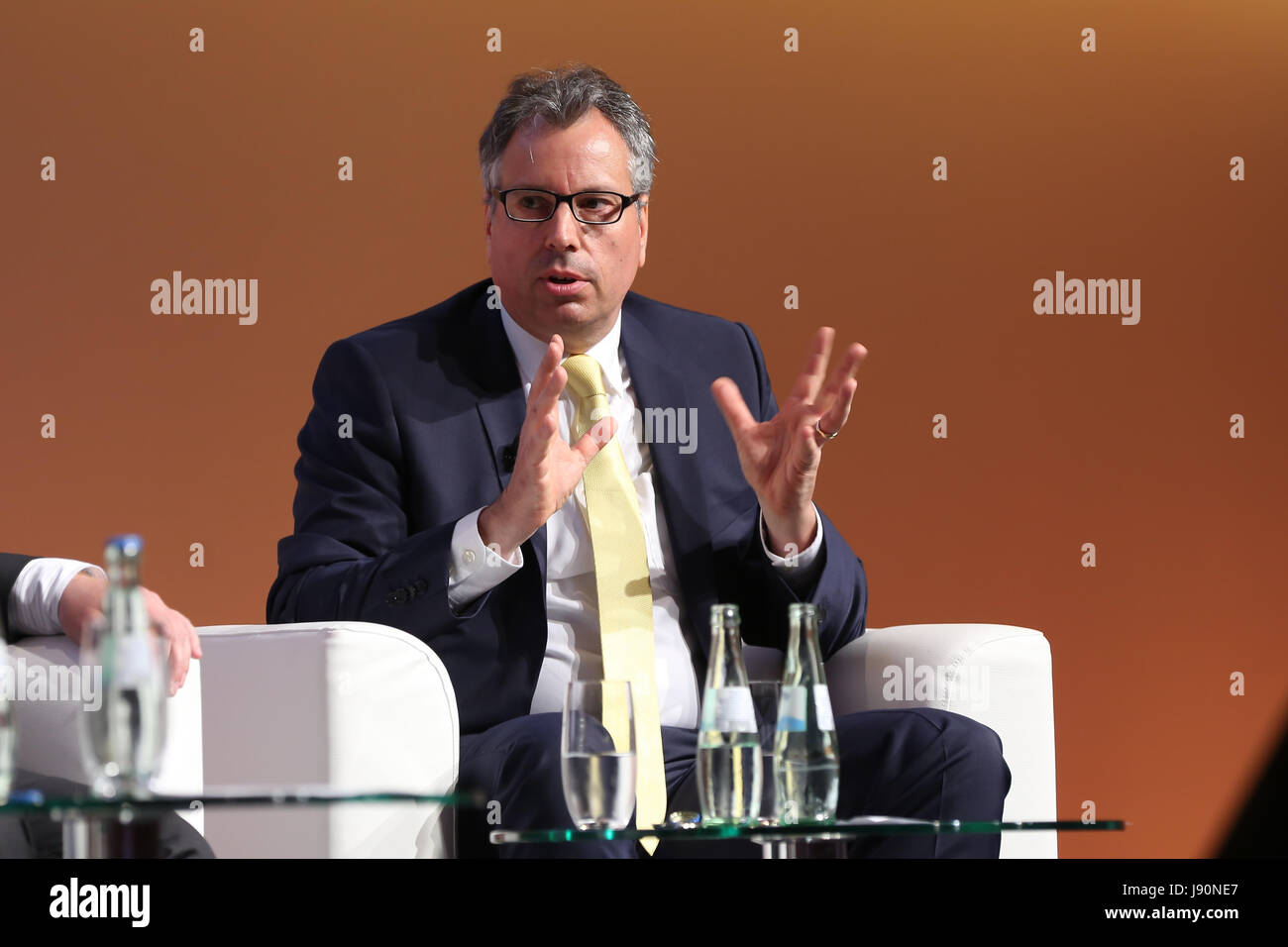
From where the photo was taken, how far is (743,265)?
4.09m

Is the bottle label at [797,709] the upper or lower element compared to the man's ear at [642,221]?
lower

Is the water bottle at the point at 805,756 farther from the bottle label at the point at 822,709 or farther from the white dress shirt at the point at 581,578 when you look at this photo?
the white dress shirt at the point at 581,578

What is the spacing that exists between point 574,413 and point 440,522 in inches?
11.2

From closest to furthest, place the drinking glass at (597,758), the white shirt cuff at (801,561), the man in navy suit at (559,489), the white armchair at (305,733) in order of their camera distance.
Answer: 1. the drinking glass at (597,758)
2. the white armchair at (305,733)
3. the man in navy suit at (559,489)
4. the white shirt cuff at (801,561)

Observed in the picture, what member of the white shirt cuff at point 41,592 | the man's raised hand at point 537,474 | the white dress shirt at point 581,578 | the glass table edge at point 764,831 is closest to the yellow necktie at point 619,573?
the white dress shirt at point 581,578

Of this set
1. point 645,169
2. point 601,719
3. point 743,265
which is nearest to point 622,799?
point 601,719

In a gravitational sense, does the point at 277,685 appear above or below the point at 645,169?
below

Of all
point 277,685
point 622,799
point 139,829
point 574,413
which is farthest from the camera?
point 574,413

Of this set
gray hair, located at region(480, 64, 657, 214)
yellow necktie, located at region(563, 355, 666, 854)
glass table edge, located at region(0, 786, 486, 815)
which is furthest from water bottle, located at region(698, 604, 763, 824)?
gray hair, located at region(480, 64, 657, 214)

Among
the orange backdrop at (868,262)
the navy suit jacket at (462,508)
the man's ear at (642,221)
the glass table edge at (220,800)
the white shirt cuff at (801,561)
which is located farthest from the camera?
the orange backdrop at (868,262)

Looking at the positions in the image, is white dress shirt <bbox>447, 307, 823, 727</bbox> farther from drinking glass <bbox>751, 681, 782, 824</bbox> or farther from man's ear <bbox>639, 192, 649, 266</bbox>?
drinking glass <bbox>751, 681, 782, 824</bbox>

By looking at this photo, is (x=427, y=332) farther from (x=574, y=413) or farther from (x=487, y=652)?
(x=487, y=652)

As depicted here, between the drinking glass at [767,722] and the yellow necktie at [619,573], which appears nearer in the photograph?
the drinking glass at [767,722]

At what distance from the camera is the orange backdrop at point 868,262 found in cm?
392
